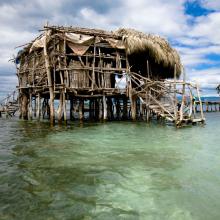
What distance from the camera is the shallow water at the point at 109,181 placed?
563cm

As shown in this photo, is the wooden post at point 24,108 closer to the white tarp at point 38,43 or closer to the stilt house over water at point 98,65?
the stilt house over water at point 98,65

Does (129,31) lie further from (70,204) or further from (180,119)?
(70,204)

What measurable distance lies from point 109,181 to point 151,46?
1731cm

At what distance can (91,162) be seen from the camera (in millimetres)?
9336

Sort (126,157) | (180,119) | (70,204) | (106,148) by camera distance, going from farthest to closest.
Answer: (180,119), (106,148), (126,157), (70,204)

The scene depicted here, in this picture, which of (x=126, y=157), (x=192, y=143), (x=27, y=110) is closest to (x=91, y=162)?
(x=126, y=157)

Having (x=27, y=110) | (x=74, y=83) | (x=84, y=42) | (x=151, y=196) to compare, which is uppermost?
(x=84, y=42)

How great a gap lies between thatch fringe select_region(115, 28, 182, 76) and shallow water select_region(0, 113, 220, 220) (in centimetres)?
1189

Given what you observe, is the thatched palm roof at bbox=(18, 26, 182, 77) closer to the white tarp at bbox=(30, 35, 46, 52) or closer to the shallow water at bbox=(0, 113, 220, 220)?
the white tarp at bbox=(30, 35, 46, 52)

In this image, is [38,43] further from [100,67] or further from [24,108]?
[24,108]

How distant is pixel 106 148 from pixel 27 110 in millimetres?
18548

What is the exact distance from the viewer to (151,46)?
2330 cm

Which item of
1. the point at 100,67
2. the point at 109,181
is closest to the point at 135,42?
the point at 100,67

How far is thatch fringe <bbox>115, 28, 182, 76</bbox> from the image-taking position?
903 inches
